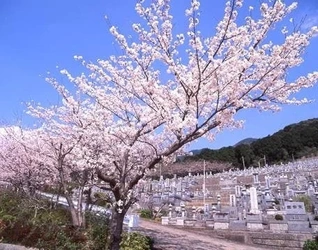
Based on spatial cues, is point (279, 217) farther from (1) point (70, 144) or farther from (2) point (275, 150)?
(2) point (275, 150)

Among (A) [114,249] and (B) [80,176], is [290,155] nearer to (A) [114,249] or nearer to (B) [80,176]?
(B) [80,176]

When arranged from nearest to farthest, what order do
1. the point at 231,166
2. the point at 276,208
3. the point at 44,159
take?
the point at 44,159
the point at 276,208
the point at 231,166

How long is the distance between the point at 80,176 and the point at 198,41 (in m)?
7.41

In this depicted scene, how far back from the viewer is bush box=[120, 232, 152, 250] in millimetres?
8891

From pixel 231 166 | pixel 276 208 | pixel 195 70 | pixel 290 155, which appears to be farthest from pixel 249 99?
pixel 290 155

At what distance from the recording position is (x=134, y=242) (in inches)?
359

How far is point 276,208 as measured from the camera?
16062 mm

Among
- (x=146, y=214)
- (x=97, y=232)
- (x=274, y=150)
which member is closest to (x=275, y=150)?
(x=274, y=150)

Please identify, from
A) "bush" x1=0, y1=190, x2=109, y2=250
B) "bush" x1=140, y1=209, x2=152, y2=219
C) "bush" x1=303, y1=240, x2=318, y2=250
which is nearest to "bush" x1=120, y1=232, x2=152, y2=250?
"bush" x1=0, y1=190, x2=109, y2=250

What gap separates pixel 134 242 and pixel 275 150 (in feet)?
171

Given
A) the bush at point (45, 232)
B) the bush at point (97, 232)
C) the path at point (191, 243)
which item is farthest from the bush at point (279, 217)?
the bush at point (45, 232)

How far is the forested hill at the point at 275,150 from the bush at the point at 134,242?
46.9 metres

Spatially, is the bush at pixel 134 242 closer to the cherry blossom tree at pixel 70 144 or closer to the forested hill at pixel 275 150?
the cherry blossom tree at pixel 70 144

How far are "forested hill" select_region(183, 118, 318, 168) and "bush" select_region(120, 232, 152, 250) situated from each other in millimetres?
46937
